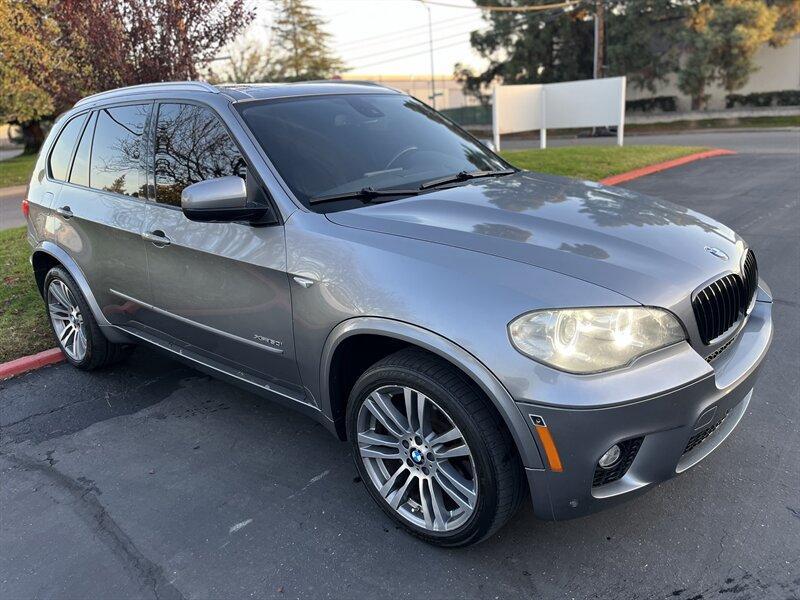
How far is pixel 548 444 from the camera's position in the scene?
2.20 metres

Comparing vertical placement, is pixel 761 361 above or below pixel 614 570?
above

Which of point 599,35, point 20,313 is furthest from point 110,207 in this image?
point 599,35

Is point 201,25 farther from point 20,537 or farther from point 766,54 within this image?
point 766,54

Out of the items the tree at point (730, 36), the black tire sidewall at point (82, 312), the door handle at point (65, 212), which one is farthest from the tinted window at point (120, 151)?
the tree at point (730, 36)

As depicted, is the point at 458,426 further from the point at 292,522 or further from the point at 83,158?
the point at 83,158

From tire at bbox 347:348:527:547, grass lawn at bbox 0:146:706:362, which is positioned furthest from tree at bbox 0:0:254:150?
tire at bbox 347:348:527:547

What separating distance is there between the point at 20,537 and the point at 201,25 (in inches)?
352

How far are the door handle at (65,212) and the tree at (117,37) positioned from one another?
Result: 6.04 m

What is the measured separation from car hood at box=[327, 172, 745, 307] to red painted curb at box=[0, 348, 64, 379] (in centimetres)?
320

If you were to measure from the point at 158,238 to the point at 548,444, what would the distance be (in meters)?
2.39

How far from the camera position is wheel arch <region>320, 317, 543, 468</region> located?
7.32 feet

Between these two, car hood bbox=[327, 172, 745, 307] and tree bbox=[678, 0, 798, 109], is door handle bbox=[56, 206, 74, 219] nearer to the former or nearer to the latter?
car hood bbox=[327, 172, 745, 307]

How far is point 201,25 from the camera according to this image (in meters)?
9.99

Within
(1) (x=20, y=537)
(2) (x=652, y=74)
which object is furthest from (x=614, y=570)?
(2) (x=652, y=74)
